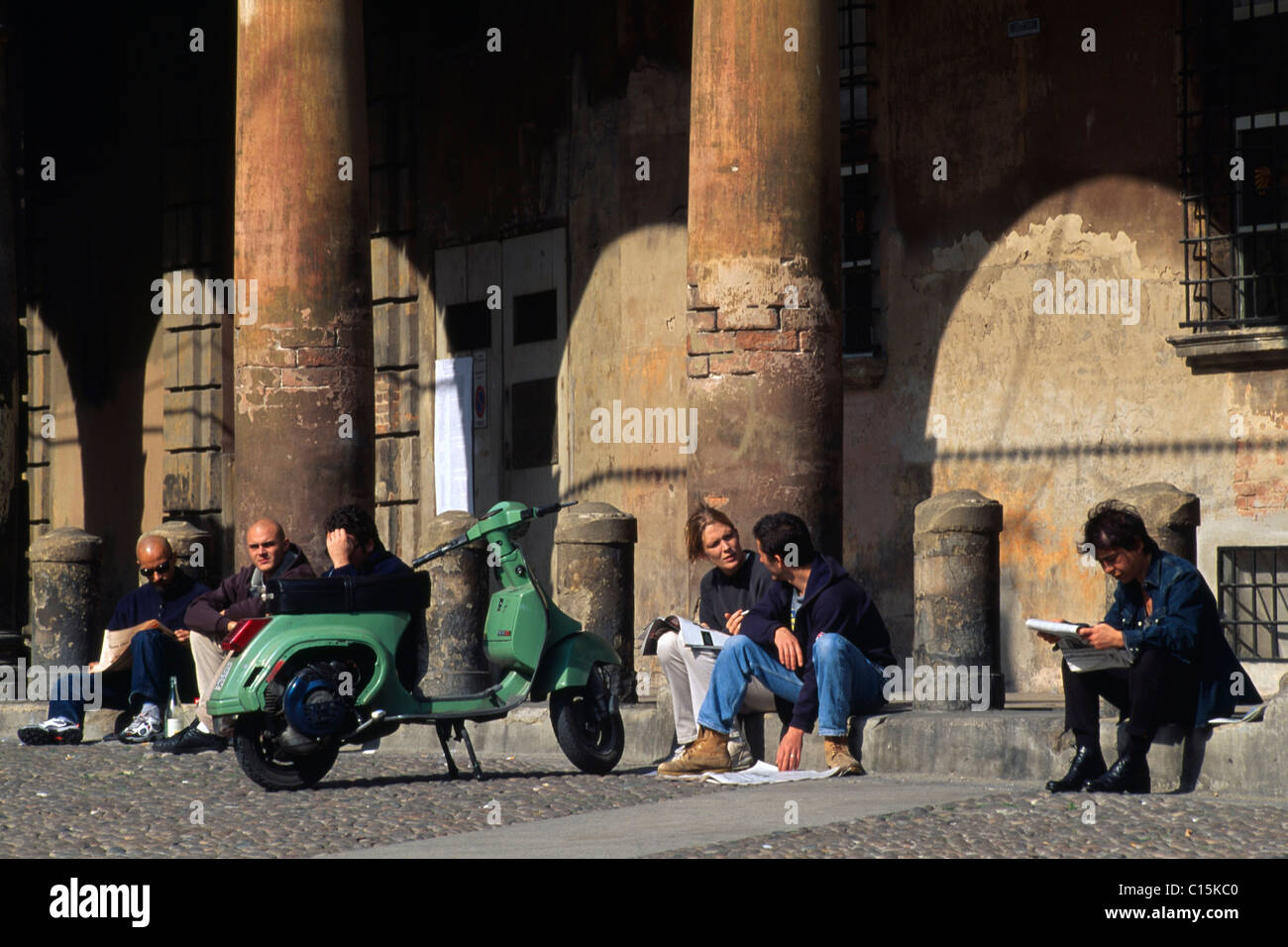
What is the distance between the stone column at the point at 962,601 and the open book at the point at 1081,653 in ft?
5.62

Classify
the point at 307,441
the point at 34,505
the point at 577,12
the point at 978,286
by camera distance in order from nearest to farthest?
the point at 307,441, the point at 978,286, the point at 577,12, the point at 34,505

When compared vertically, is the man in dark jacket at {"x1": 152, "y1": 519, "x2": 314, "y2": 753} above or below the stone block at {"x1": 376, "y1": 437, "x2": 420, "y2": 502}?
below

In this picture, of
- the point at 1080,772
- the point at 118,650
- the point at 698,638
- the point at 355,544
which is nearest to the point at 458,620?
the point at 118,650

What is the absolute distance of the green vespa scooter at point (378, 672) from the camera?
28.3 feet

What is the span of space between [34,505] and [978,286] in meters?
10.7

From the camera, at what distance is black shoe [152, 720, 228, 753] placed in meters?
10.9

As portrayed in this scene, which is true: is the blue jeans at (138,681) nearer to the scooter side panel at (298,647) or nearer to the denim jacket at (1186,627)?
the scooter side panel at (298,647)

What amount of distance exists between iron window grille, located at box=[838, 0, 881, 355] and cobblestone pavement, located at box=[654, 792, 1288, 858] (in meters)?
7.44

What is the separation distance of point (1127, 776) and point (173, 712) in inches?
247

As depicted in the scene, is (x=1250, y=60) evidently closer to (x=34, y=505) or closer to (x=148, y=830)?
(x=148, y=830)

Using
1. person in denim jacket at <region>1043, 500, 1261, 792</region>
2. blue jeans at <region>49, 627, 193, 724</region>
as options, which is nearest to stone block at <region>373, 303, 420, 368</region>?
blue jeans at <region>49, 627, 193, 724</region>

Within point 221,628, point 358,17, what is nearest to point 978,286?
point 358,17

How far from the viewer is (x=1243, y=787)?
765 centimetres

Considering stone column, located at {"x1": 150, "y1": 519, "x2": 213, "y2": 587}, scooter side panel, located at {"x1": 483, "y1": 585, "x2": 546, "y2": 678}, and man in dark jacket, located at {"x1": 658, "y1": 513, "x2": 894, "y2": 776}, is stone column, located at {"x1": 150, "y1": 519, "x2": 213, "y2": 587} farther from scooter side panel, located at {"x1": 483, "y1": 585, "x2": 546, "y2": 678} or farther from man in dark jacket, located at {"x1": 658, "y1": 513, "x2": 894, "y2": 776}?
man in dark jacket, located at {"x1": 658, "y1": 513, "x2": 894, "y2": 776}
